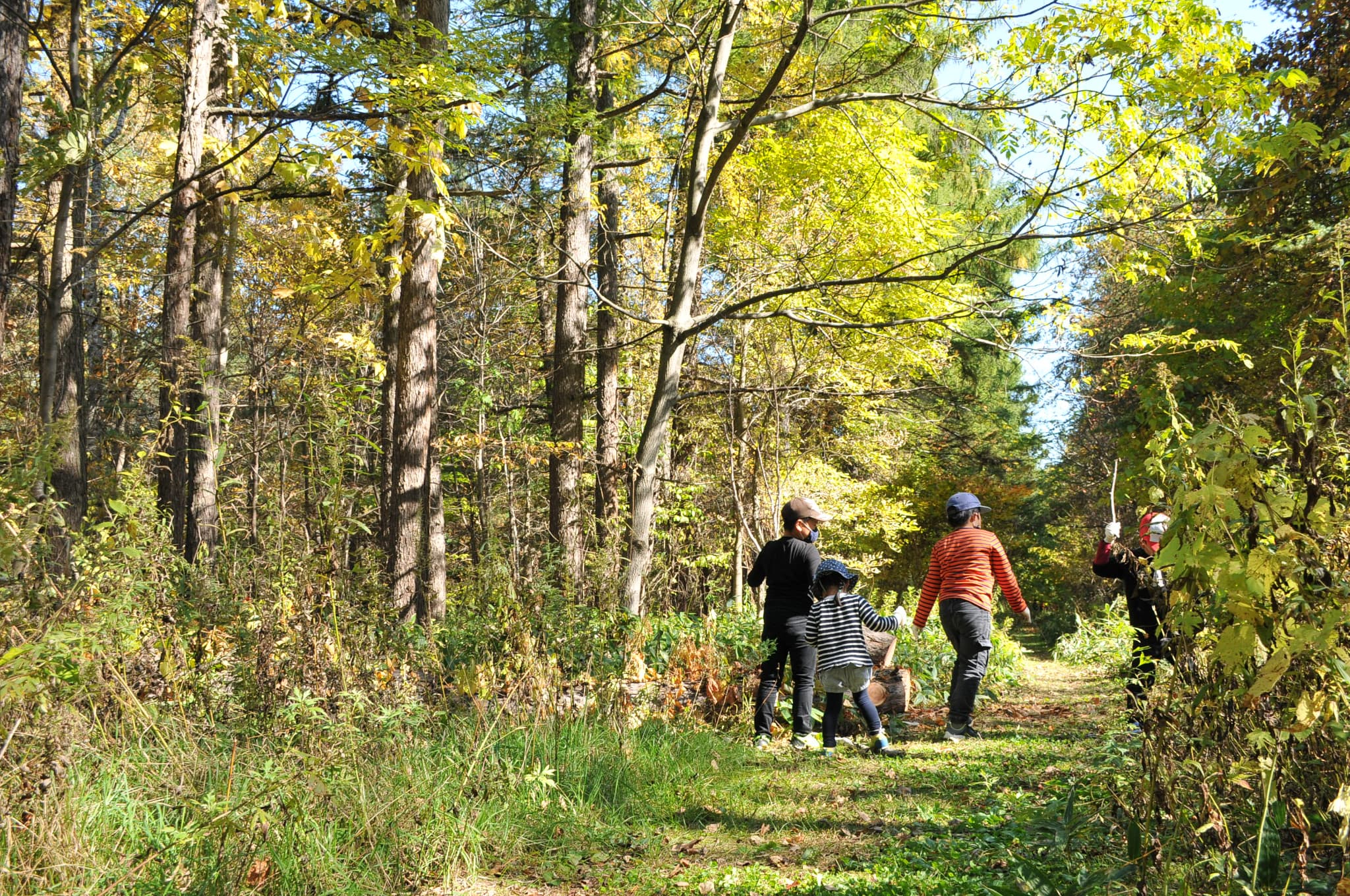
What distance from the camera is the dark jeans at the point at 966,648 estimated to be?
6898 millimetres

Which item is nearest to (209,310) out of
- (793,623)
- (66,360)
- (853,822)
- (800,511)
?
(66,360)

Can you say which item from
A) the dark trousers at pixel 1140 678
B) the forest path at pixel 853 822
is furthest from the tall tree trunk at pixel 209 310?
the dark trousers at pixel 1140 678

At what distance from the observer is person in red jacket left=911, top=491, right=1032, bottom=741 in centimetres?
691

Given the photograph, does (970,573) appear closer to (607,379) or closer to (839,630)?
(839,630)

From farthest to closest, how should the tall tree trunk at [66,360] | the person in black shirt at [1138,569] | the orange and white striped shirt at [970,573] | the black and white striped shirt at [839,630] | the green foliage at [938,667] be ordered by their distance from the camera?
the green foliage at [938,667], the orange and white striped shirt at [970,573], the black and white striped shirt at [839,630], the tall tree trunk at [66,360], the person in black shirt at [1138,569]

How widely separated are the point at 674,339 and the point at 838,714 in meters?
3.08

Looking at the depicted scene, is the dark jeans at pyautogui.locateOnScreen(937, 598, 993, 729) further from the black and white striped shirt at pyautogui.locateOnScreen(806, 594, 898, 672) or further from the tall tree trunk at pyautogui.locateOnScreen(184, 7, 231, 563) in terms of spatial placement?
the tall tree trunk at pyautogui.locateOnScreen(184, 7, 231, 563)

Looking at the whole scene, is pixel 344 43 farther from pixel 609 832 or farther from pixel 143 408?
pixel 143 408

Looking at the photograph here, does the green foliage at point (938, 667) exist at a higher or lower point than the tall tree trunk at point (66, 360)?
lower

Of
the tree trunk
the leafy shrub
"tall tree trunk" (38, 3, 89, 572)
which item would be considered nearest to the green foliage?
the leafy shrub

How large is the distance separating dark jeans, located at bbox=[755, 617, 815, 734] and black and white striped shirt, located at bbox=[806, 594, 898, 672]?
0.39ft

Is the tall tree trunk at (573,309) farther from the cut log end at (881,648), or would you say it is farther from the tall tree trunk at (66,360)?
the tall tree trunk at (66,360)

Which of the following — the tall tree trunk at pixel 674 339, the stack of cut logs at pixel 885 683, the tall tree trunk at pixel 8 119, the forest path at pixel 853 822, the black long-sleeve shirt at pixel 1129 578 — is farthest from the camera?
the stack of cut logs at pixel 885 683

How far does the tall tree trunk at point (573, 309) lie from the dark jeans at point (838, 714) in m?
3.65
